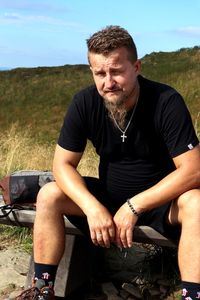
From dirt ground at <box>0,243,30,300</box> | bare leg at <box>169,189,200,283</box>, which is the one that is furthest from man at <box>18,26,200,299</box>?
dirt ground at <box>0,243,30,300</box>

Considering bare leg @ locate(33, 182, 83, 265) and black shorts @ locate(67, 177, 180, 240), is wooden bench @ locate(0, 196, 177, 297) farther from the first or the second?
bare leg @ locate(33, 182, 83, 265)

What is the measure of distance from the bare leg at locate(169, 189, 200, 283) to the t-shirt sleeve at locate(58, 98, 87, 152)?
0.74m

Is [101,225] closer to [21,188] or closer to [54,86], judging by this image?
[21,188]

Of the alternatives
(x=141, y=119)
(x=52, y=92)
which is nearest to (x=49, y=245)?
(x=141, y=119)

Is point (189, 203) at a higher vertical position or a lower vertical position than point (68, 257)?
higher

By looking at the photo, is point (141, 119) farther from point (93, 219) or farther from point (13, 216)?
point (13, 216)

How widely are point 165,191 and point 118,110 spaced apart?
0.53 metres

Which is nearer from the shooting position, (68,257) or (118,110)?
(118,110)

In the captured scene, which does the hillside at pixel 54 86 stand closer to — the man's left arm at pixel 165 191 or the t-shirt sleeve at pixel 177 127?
the t-shirt sleeve at pixel 177 127

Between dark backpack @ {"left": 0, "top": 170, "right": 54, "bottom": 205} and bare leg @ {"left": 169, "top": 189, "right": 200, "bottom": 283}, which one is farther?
dark backpack @ {"left": 0, "top": 170, "right": 54, "bottom": 205}

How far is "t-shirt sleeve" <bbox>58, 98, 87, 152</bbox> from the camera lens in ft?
10.0

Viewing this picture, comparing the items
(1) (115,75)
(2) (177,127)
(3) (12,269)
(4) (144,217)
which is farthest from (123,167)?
(3) (12,269)

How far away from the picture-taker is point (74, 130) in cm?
306

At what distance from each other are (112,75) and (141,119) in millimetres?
303
